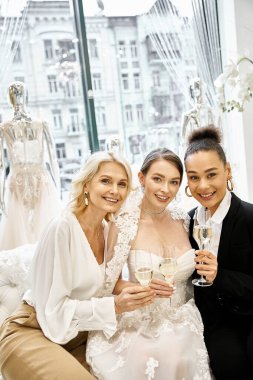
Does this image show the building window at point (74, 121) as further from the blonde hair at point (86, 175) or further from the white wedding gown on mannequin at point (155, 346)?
the white wedding gown on mannequin at point (155, 346)

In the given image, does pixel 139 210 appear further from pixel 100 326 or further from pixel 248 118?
pixel 248 118

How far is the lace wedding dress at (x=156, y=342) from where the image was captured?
1653 mm

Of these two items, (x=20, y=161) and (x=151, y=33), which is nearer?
(x=20, y=161)

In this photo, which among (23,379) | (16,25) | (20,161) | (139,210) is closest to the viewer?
(23,379)

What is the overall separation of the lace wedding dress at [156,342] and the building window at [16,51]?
3.09 m

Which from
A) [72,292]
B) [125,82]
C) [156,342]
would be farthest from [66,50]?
[156,342]

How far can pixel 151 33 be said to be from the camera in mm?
4719

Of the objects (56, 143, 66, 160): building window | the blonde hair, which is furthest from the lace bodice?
(56, 143, 66, 160): building window

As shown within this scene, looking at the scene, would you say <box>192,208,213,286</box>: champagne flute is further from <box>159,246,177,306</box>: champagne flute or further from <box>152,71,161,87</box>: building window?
<box>152,71,161,87</box>: building window

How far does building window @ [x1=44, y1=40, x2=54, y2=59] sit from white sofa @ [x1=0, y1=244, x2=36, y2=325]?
3.02m

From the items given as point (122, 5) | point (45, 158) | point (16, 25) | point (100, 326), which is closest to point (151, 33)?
point (122, 5)

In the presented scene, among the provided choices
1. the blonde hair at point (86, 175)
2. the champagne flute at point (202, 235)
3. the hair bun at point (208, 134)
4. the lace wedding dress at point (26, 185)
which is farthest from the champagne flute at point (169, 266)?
the lace wedding dress at point (26, 185)

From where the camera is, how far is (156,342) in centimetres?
172

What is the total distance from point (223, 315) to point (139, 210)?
68 centimetres
